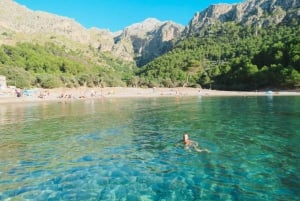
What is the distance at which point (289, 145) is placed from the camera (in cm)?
2059

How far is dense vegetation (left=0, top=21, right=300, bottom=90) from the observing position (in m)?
101

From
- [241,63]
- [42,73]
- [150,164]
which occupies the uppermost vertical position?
[241,63]

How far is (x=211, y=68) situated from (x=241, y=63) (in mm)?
31364

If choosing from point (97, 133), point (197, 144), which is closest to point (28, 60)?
point (97, 133)

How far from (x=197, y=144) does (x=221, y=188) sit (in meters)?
8.74

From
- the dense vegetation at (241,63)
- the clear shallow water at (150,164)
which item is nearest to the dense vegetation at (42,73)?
the dense vegetation at (241,63)

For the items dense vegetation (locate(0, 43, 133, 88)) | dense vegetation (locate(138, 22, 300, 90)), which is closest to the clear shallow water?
dense vegetation (locate(138, 22, 300, 90))

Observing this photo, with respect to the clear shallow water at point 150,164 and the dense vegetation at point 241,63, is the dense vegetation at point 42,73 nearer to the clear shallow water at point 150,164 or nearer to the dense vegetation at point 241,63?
the dense vegetation at point 241,63

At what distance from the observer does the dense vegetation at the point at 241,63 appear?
9779 cm

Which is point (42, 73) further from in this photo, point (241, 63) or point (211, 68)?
point (241, 63)

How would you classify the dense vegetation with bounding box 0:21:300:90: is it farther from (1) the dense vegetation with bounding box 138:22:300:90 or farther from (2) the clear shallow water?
(2) the clear shallow water

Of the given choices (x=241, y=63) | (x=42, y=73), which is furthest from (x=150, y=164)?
(x=42, y=73)

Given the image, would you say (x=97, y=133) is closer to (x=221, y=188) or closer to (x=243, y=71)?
(x=221, y=188)

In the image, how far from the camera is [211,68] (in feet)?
496
